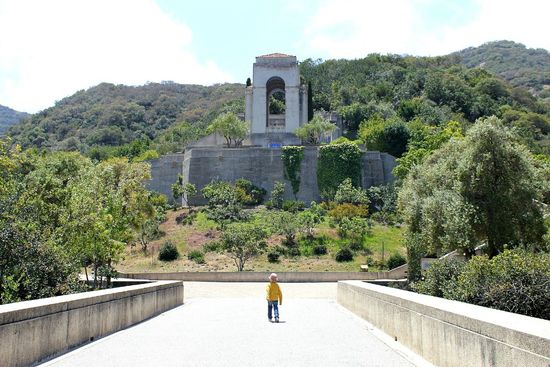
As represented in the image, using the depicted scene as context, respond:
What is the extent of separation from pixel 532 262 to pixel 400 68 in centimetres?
11044

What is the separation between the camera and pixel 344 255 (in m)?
43.7

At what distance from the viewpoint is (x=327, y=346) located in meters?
9.80

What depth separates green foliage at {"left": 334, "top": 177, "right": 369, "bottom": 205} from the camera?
54500 millimetres

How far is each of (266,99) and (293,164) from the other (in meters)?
14.0

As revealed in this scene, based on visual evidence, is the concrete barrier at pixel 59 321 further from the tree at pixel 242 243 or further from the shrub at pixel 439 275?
the tree at pixel 242 243

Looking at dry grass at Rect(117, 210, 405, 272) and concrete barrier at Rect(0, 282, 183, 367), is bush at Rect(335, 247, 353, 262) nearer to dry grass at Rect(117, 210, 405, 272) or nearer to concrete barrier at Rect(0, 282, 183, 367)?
dry grass at Rect(117, 210, 405, 272)

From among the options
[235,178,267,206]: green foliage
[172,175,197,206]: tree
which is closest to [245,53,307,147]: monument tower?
[235,178,267,206]: green foliage

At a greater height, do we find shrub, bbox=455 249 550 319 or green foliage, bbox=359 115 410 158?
green foliage, bbox=359 115 410 158

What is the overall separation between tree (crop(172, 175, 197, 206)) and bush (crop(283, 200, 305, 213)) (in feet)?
30.9

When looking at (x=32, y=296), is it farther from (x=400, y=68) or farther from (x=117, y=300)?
(x=400, y=68)

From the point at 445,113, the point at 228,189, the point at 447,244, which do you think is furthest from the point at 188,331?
the point at 445,113

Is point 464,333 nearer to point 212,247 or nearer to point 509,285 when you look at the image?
point 509,285

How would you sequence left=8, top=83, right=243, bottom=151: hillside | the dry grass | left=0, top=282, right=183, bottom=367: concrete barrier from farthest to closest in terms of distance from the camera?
left=8, top=83, right=243, bottom=151: hillside
the dry grass
left=0, top=282, right=183, bottom=367: concrete barrier

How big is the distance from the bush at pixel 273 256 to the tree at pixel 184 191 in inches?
659
